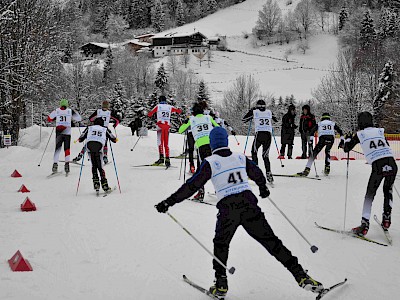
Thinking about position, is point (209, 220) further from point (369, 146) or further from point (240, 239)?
point (369, 146)

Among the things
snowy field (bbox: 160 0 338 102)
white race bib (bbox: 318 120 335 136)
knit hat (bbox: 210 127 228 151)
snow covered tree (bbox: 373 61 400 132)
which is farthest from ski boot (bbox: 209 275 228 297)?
snowy field (bbox: 160 0 338 102)

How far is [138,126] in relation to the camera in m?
17.8

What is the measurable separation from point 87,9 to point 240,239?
148 m

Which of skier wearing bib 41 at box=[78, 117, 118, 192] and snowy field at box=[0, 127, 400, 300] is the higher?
skier wearing bib 41 at box=[78, 117, 118, 192]

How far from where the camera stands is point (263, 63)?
82.9 meters

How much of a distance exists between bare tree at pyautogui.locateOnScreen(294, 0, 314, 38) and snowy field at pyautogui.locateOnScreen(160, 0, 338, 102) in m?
3.75

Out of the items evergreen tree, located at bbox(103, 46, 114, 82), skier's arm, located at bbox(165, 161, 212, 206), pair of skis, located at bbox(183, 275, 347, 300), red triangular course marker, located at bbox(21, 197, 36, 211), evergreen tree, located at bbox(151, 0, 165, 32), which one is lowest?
red triangular course marker, located at bbox(21, 197, 36, 211)

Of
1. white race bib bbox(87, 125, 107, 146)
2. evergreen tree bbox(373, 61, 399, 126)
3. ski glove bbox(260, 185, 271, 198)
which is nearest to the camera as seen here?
ski glove bbox(260, 185, 271, 198)

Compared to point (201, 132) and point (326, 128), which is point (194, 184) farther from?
point (326, 128)

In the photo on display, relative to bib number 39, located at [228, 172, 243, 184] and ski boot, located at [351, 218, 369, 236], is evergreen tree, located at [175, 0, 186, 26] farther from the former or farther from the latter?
bib number 39, located at [228, 172, 243, 184]

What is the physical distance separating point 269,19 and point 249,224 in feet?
340

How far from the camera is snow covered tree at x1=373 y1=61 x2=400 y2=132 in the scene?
103 ft

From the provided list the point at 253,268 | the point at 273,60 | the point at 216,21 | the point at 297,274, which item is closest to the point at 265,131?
the point at 253,268

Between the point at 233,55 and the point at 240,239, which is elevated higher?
the point at 233,55
